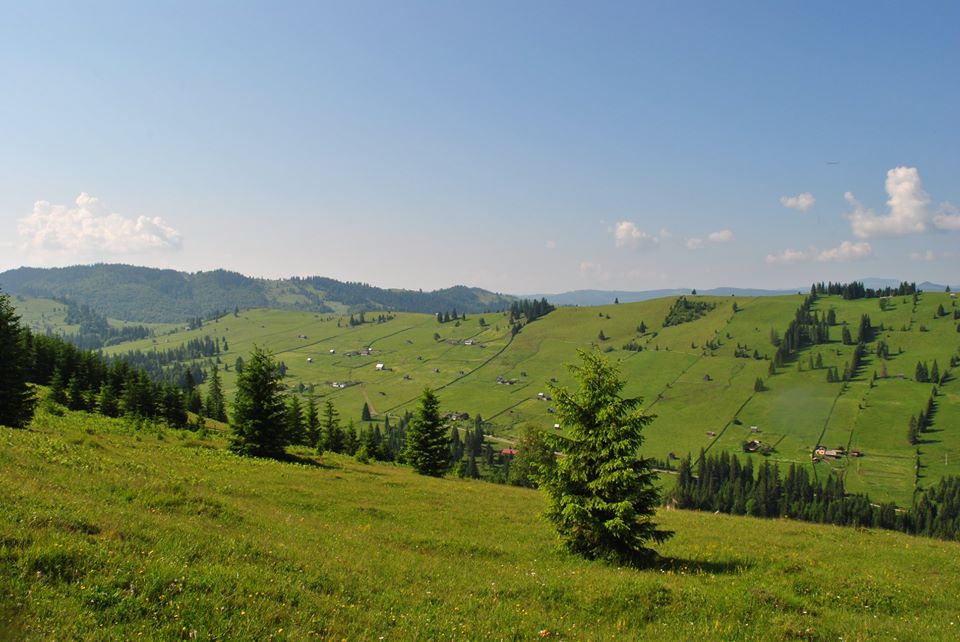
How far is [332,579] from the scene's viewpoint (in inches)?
527

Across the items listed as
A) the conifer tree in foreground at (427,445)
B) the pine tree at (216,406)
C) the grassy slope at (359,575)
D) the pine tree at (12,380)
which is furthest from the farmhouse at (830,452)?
the pine tree at (12,380)

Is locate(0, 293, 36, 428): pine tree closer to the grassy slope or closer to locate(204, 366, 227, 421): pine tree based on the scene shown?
the grassy slope

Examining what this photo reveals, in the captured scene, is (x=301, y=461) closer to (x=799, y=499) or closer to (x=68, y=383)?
(x=68, y=383)

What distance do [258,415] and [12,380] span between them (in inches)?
737

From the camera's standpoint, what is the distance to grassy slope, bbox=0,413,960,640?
9.85 m

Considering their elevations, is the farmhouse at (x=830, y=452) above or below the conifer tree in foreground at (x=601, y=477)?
below

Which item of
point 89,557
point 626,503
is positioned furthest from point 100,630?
point 626,503

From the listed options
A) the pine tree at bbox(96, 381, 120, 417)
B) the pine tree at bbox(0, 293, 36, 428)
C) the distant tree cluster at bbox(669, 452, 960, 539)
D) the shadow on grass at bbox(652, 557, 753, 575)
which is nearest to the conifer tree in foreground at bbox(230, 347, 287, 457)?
the pine tree at bbox(0, 293, 36, 428)

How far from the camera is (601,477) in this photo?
21.7 metres

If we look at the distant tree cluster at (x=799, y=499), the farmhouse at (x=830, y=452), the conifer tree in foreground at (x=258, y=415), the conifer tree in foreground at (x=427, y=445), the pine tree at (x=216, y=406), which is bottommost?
the distant tree cluster at (x=799, y=499)

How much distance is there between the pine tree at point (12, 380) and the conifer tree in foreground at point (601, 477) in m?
40.6

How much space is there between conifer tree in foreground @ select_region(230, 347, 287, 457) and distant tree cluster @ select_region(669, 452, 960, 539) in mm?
124753

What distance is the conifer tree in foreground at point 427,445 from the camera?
62.8 meters

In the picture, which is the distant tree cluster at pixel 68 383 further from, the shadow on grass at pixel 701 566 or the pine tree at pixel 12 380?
the shadow on grass at pixel 701 566
